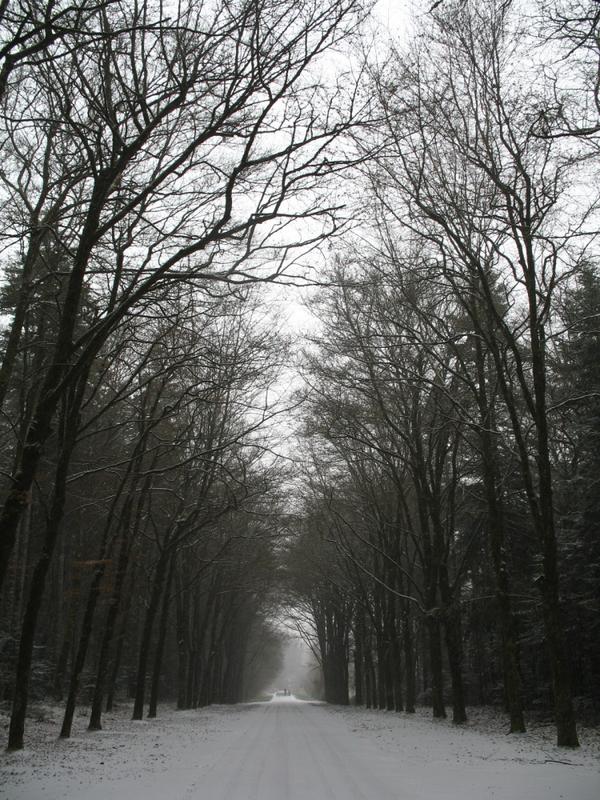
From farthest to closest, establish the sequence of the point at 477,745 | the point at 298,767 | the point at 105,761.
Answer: the point at 477,745, the point at 105,761, the point at 298,767

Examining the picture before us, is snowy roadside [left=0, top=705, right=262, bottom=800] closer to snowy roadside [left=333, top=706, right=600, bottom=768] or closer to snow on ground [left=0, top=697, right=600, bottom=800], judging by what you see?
→ snow on ground [left=0, top=697, right=600, bottom=800]

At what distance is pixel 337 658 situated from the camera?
42.9 metres

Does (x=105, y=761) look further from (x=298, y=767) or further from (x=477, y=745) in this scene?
(x=477, y=745)

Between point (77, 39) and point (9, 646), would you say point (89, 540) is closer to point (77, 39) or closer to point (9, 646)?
point (9, 646)

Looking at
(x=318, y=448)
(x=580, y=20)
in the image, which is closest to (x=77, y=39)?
(x=580, y=20)

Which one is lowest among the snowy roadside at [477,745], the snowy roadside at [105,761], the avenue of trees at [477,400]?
the snowy roadside at [105,761]

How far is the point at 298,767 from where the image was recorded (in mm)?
9680

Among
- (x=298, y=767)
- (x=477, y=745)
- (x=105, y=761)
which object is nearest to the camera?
(x=298, y=767)

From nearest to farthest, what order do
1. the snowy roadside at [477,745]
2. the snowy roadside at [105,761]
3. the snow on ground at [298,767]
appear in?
the snow on ground at [298,767]
the snowy roadside at [105,761]
the snowy roadside at [477,745]

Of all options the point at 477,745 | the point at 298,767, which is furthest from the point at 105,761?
the point at 477,745

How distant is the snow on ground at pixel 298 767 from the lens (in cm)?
734

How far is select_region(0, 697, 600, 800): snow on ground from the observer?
7340 mm

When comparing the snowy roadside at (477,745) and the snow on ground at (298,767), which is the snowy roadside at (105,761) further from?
the snowy roadside at (477,745)

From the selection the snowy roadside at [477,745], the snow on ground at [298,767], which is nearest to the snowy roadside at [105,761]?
the snow on ground at [298,767]
